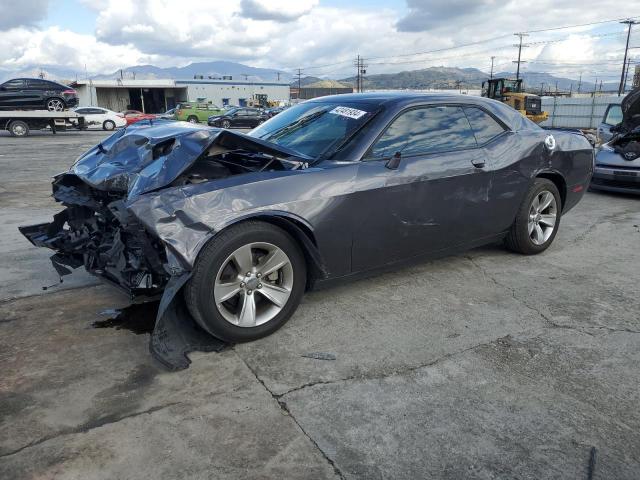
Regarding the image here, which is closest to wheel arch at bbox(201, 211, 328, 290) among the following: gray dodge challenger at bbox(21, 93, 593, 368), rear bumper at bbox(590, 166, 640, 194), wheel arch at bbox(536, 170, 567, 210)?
gray dodge challenger at bbox(21, 93, 593, 368)

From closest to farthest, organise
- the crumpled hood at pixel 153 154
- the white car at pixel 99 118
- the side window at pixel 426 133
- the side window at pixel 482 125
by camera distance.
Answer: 1. the crumpled hood at pixel 153 154
2. the side window at pixel 426 133
3. the side window at pixel 482 125
4. the white car at pixel 99 118

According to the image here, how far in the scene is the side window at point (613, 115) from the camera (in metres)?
12.5

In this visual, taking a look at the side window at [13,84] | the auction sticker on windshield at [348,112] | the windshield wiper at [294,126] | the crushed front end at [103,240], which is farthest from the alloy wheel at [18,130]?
the auction sticker on windshield at [348,112]

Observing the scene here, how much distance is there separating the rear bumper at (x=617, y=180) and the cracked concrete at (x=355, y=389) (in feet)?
15.0

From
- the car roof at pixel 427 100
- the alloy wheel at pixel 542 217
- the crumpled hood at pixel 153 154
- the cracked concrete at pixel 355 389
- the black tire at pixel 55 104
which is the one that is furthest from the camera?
the black tire at pixel 55 104

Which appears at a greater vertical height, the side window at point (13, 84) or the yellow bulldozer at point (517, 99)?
the side window at point (13, 84)

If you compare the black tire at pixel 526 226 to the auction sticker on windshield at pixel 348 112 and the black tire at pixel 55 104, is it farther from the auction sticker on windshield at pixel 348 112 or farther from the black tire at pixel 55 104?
the black tire at pixel 55 104

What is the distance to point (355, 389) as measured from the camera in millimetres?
2852

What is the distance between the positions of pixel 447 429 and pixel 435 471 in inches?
12.3

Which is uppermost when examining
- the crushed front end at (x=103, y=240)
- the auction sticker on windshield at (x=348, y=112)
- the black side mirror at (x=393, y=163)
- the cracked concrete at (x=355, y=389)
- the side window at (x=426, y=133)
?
the auction sticker on windshield at (x=348, y=112)

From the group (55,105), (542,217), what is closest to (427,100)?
(542,217)

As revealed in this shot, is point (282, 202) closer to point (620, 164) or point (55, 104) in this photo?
point (620, 164)

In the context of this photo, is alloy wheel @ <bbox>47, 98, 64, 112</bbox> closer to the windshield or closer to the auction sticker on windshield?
the windshield

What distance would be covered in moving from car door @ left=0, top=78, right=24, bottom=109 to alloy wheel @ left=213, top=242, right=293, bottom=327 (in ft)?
78.2
